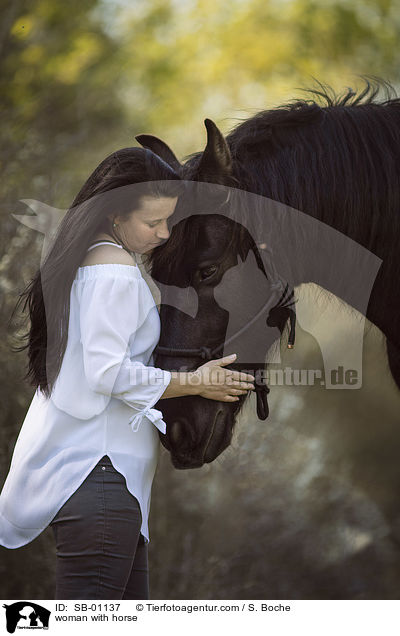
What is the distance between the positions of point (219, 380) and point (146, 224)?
1.52 ft

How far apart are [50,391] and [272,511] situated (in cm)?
254

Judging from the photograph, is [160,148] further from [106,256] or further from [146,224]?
[106,256]

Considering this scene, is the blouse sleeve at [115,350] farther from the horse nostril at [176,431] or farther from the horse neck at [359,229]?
the horse neck at [359,229]

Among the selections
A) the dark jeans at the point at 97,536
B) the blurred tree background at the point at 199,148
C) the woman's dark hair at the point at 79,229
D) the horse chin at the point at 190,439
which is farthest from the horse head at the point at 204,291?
the blurred tree background at the point at 199,148

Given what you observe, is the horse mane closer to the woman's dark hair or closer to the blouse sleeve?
the woman's dark hair

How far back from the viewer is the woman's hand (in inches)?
61.9

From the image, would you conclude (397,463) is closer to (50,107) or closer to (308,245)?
(308,245)

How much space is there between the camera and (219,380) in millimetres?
1591

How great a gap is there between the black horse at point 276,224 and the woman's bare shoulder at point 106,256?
0.16 meters

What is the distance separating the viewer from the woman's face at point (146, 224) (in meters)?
1.59

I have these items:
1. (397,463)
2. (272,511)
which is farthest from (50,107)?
(397,463)

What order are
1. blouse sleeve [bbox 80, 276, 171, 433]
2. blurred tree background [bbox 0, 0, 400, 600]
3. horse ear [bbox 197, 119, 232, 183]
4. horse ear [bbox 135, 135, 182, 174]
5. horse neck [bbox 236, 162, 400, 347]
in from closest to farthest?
blouse sleeve [bbox 80, 276, 171, 433] → horse ear [bbox 197, 119, 232, 183] → horse neck [bbox 236, 162, 400, 347] → horse ear [bbox 135, 135, 182, 174] → blurred tree background [bbox 0, 0, 400, 600]
